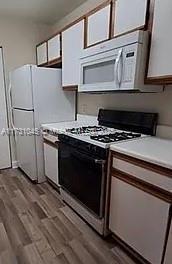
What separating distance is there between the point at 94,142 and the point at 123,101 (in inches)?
30.6

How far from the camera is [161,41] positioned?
135 cm

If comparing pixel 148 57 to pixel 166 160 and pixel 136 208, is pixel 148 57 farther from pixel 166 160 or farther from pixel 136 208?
pixel 136 208

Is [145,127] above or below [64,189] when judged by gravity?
above

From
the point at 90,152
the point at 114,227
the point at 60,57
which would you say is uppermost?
the point at 60,57

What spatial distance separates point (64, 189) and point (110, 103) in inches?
46.4

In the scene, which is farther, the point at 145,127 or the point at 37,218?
the point at 37,218

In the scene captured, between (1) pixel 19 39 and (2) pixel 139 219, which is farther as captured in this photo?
(1) pixel 19 39

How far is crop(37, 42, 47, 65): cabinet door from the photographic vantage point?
9.40 ft

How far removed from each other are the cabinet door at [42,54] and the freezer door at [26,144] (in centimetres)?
92

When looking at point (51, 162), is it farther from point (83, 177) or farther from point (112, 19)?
point (112, 19)

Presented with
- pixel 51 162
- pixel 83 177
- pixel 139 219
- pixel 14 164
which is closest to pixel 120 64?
pixel 83 177

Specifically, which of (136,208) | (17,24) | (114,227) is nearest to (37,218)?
(114,227)

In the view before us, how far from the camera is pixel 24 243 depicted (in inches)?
64.7

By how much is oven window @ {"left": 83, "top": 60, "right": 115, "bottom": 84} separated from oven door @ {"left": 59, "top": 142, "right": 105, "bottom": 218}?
731 millimetres
